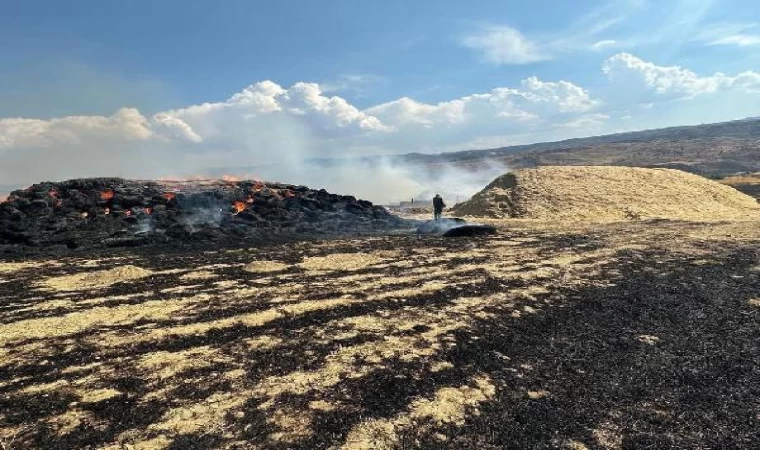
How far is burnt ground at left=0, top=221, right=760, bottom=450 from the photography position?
260 inches

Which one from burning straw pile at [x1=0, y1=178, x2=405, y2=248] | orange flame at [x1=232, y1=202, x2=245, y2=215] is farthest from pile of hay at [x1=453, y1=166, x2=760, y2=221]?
orange flame at [x1=232, y1=202, x2=245, y2=215]

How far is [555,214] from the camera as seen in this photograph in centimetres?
3284

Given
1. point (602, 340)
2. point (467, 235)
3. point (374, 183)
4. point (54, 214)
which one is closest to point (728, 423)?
point (602, 340)

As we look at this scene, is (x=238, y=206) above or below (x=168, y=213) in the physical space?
below

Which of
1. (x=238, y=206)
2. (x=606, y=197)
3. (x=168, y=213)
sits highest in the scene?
(x=168, y=213)

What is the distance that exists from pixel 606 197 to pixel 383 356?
105 ft

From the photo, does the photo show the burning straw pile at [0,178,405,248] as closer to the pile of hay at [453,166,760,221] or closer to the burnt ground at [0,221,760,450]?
the burnt ground at [0,221,760,450]

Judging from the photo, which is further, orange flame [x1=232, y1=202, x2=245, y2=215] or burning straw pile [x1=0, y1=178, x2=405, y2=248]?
orange flame [x1=232, y1=202, x2=245, y2=215]

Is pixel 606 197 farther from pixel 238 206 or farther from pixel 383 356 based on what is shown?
pixel 383 356

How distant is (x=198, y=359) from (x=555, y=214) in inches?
1151

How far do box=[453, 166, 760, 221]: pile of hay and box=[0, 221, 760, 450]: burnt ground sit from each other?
16.6 m

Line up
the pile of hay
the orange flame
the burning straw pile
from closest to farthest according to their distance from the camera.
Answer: the burning straw pile → the orange flame → the pile of hay

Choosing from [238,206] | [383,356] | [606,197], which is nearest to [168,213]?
[238,206]

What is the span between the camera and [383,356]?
8.93m
